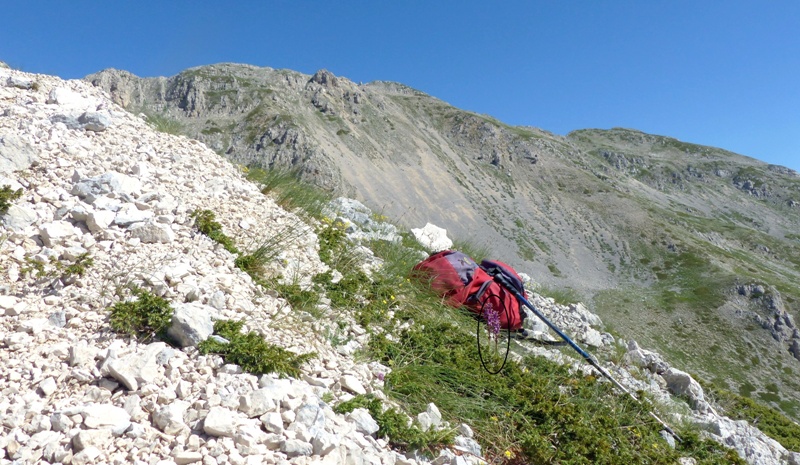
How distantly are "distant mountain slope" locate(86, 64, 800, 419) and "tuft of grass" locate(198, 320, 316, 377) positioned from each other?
58.0 meters

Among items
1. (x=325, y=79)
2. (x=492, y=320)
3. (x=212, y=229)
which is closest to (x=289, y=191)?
(x=212, y=229)

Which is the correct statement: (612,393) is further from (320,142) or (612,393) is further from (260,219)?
(320,142)

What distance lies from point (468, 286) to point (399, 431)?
4.14 metres

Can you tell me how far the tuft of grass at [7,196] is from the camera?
4.99 metres

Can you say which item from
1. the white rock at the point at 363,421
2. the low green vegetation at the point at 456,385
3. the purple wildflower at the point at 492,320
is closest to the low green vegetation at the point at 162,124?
the low green vegetation at the point at 456,385

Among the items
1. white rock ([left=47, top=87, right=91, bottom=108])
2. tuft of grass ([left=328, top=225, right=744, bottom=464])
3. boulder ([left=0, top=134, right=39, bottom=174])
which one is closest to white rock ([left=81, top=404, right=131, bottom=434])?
tuft of grass ([left=328, top=225, right=744, bottom=464])

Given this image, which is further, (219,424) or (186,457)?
(219,424)

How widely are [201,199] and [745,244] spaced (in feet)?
547

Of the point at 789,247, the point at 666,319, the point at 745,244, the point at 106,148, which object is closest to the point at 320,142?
the point at 666,319

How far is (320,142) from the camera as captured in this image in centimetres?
11412

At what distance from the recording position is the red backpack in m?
7.55

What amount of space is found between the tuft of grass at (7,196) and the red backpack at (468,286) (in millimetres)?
5726

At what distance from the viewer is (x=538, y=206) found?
126 m

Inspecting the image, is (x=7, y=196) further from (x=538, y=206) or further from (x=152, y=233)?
(x=538, y=206)
